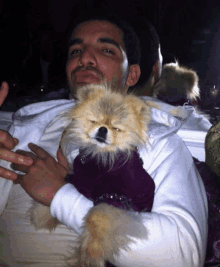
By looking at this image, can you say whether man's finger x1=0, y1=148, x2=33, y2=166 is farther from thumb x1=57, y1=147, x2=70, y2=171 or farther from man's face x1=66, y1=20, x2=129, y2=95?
man's face x1=66, y1=20, x2=129, y2=95

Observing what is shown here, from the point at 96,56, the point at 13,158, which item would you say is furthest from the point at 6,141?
the point at 96,56

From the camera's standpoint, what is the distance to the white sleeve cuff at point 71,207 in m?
0.70

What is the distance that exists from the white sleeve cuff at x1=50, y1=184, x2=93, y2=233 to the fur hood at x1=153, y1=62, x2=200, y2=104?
1.05m

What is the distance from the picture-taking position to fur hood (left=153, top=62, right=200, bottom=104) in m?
1.51

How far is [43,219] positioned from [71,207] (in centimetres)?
22

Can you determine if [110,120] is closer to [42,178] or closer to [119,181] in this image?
[119,181]

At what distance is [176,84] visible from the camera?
157 cm

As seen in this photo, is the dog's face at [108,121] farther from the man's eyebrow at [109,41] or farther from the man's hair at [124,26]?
the man's hair at [124,26]

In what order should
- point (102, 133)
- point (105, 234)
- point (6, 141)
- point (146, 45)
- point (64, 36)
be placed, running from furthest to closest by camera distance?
point (64, 36) < point (146, 45) < point (6, 141) < point (102, 133) < point (105, 234)

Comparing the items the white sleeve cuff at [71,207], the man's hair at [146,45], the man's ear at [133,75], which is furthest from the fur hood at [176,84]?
the white sleeve cuff at [71,207]

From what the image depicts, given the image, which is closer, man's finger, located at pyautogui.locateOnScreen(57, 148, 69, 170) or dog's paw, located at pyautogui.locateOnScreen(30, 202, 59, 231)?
A: dog's paw, located at pyautogui.locateOnScreen(30, 202, 59, 231)

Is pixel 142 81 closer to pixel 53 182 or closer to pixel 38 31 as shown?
pixel 53 182

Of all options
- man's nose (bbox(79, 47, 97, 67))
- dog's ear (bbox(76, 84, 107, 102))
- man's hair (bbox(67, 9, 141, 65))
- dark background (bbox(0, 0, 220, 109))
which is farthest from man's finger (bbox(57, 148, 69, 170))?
dark background (bbox(0, 0, 220, 109))

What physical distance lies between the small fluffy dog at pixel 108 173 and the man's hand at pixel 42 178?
8 cm
